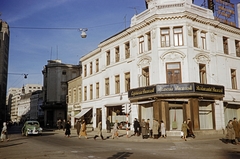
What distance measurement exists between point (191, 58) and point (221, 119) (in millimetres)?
7315

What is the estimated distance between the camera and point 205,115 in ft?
80.9

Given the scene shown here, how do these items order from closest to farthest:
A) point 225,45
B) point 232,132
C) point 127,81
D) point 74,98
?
1. point 232,132
2. point 225,45
3. point 127,81
4. point 74,98

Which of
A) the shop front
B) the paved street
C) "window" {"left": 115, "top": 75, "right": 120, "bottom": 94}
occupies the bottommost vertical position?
the paved street

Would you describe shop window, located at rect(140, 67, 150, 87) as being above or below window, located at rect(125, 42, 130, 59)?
below

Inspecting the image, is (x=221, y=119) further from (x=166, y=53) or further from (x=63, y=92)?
(x=63, y=92)

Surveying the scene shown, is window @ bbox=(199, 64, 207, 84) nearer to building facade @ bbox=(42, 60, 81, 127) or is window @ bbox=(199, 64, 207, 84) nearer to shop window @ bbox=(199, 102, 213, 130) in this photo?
shop window @ bbox=(199, 102, 213, 130)

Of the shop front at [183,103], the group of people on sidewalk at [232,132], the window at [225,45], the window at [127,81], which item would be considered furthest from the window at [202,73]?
the window at [127,81]

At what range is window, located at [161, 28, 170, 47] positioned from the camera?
A: 2462 centimetres

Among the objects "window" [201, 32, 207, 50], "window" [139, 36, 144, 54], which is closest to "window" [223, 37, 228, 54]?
"window" [201, 32, 207, 50]

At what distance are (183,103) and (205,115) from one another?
3217 mm

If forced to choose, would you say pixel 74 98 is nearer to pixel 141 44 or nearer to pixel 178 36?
pixel 141 44

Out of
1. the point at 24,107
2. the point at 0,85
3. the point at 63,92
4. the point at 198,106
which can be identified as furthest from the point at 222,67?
the point at 24,107

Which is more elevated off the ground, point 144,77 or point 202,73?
point 202,73

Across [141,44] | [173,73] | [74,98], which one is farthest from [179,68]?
[74,98]
